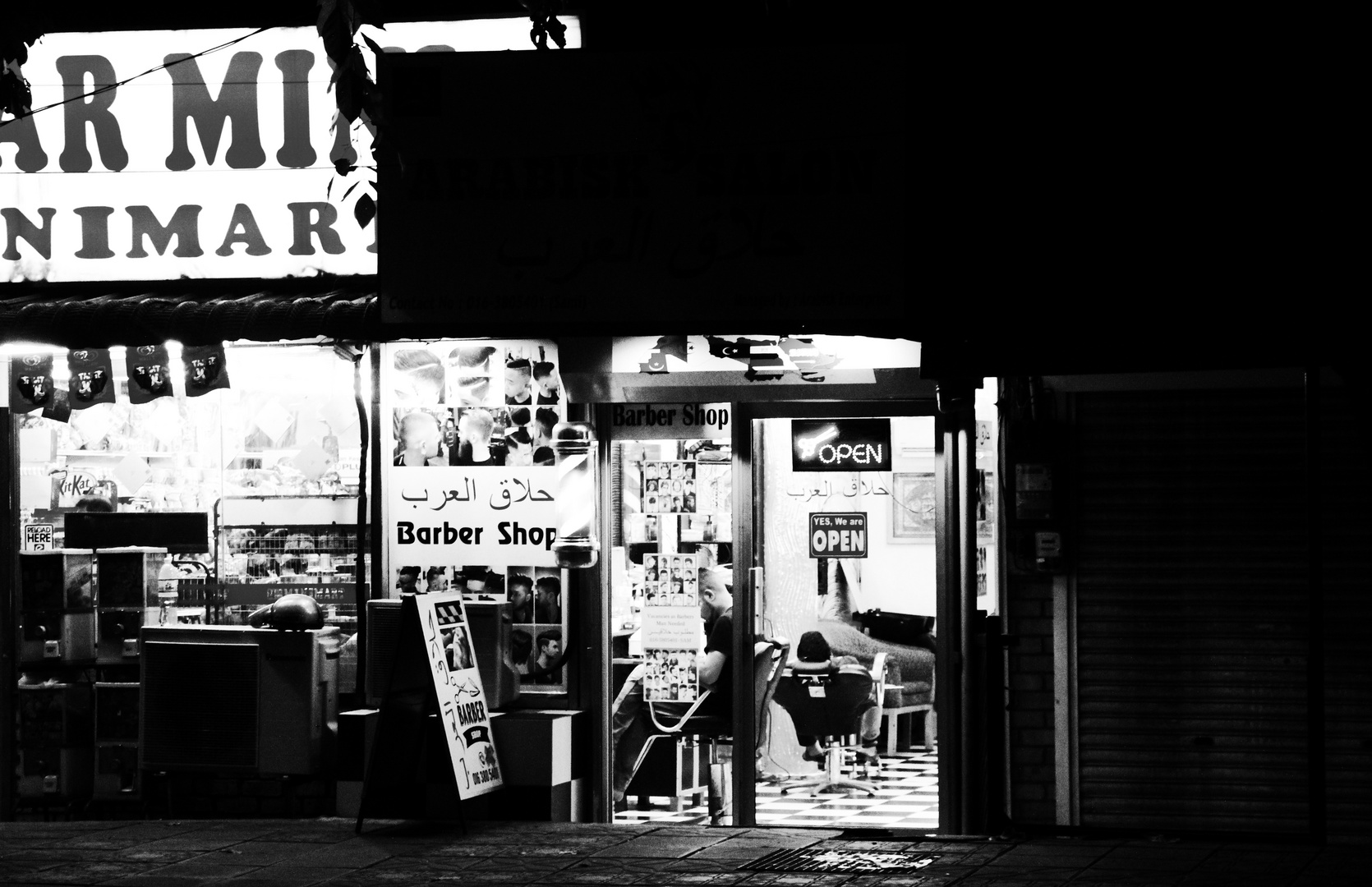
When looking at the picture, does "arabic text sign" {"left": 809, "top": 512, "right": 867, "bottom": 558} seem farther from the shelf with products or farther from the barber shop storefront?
the shelf with products

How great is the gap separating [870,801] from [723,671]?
1.18 meters

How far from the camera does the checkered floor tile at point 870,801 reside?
10562 millimetres

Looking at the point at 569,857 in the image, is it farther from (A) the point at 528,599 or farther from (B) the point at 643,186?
(B) the point at 643,186

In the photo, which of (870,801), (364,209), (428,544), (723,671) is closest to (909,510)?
(723,671)

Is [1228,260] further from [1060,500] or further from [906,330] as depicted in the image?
[1060,500]

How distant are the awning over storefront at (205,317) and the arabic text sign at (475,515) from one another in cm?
108

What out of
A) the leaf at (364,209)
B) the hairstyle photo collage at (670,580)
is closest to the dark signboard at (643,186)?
the leaf at (364,209)

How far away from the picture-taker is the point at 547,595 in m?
10.8

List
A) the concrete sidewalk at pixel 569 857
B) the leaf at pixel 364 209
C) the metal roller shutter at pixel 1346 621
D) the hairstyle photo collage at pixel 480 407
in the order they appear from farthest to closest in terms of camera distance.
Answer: the hairstyle photo collage at pixel 480 407
the metal roller shutter at pixel 1346 621
the concrete sidewalk at pixel 569 857
the leaf at pixel 364 209

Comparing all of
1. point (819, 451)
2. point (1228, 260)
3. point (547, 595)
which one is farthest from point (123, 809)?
point (1228, 260)

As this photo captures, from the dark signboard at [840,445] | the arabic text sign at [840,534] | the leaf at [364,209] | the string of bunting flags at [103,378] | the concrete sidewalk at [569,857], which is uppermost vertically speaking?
the leaf at [364,209]

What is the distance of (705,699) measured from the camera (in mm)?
10812

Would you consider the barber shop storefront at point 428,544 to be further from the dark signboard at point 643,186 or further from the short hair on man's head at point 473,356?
the dark signboard at point 643,186

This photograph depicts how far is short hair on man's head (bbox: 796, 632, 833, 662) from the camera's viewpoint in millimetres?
10750
